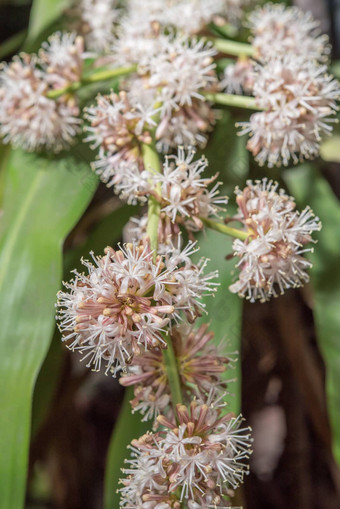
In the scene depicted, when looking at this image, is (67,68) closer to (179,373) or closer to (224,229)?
(224,229)

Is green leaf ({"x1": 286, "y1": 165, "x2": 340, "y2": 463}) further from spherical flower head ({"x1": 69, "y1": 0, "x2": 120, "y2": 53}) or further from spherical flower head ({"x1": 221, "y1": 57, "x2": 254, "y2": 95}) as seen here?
spherical flower head ({"x1": 69, "y1": 0, "x2": 120, "y2": 53})

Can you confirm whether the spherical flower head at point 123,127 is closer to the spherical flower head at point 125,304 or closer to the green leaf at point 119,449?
the spherical flower head at point 125,304

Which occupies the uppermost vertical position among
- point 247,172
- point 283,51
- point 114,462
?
point 283,51

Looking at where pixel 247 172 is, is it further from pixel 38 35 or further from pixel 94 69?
pixel 38 35

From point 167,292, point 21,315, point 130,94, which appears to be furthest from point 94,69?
point 167,292

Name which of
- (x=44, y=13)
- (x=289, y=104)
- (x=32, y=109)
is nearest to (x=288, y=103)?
(x=289, y=104)

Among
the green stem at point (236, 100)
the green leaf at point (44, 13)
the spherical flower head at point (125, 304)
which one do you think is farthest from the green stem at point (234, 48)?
the spherical flower head at point (125, 304)

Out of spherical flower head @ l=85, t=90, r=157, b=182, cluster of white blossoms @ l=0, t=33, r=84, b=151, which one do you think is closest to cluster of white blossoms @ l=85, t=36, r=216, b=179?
spherical flower head @ l=85, t=90, r=157, b=182
